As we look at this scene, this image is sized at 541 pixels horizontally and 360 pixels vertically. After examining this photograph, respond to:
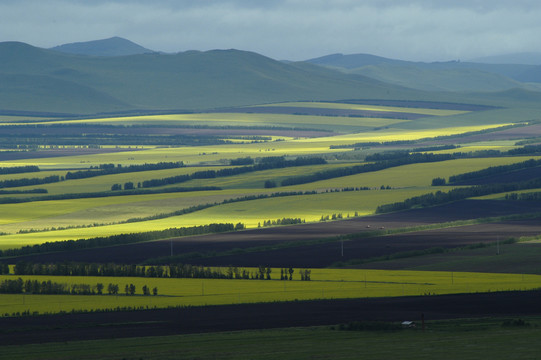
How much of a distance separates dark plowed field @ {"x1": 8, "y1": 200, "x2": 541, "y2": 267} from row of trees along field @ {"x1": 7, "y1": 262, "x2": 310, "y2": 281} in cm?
390

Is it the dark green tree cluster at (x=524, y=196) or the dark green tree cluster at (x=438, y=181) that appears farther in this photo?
the dark green tree cluster at (x=438, y=181)

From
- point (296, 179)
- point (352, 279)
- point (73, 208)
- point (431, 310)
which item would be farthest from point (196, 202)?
point (431, 310)

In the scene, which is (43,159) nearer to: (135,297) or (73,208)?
(73,208)

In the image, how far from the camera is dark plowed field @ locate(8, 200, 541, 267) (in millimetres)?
75319

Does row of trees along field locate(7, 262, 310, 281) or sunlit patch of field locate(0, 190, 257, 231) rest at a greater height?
sunlit patch of field locate(0, 190, 257, 231)

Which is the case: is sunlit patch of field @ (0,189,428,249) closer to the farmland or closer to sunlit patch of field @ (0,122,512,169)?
the farmland

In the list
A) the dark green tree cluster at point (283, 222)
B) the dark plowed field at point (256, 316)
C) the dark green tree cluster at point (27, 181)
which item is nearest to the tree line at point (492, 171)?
the dark green tree cluster at point (283, 222)

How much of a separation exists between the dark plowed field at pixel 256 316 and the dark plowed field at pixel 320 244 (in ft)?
54.9

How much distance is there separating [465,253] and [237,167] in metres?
73.9

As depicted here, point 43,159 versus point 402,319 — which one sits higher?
point 43,159

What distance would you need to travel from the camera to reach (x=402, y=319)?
4978cm

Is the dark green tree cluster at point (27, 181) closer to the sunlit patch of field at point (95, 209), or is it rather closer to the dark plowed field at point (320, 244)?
the sunlit patch of field at point (95, 209)

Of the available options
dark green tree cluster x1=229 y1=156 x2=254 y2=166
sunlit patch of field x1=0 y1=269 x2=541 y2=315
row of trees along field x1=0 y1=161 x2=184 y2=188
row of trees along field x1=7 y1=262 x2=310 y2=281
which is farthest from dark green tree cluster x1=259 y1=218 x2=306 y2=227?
dark green tree cluster x1=229 y1=156 x2=254 y2=166

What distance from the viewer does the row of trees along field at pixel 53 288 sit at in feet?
205
